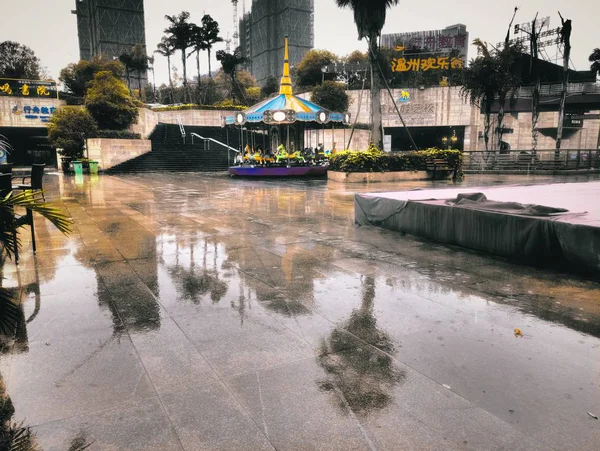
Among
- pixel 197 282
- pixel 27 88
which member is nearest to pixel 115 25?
pixel 27 88

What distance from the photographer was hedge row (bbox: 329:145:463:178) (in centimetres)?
1894

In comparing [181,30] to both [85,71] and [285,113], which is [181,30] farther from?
[285,113]

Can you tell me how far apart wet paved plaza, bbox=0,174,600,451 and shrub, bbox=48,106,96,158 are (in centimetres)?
2455

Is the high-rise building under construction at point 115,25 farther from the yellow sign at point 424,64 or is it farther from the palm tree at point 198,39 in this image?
the yellow sign at point 424,64

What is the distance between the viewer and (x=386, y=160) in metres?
19.5

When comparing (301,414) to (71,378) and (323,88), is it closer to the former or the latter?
(71,378)

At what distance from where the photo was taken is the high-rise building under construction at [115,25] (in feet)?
372

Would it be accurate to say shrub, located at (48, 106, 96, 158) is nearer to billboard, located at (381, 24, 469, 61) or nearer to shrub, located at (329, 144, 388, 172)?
shrub, located at (329, 144, 388, 172)

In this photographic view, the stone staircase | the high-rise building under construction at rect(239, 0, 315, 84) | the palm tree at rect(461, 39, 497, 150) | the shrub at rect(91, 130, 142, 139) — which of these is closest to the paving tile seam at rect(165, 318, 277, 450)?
the stone staircase

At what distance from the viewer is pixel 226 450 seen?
2.19 metres

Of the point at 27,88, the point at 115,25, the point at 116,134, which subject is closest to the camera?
the point at 116,134

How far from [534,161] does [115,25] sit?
400ft

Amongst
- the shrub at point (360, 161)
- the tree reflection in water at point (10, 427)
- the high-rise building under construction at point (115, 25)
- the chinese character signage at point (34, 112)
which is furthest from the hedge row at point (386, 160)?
the high-rise building under construction at point (115, 25)

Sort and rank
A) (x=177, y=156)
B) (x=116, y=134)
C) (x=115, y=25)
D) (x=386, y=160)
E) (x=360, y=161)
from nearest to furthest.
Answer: (x=360, y=161) → (x=386, y=160) → (x=116, y=134) → (x=177, y=156) → (x=115, y=25)
